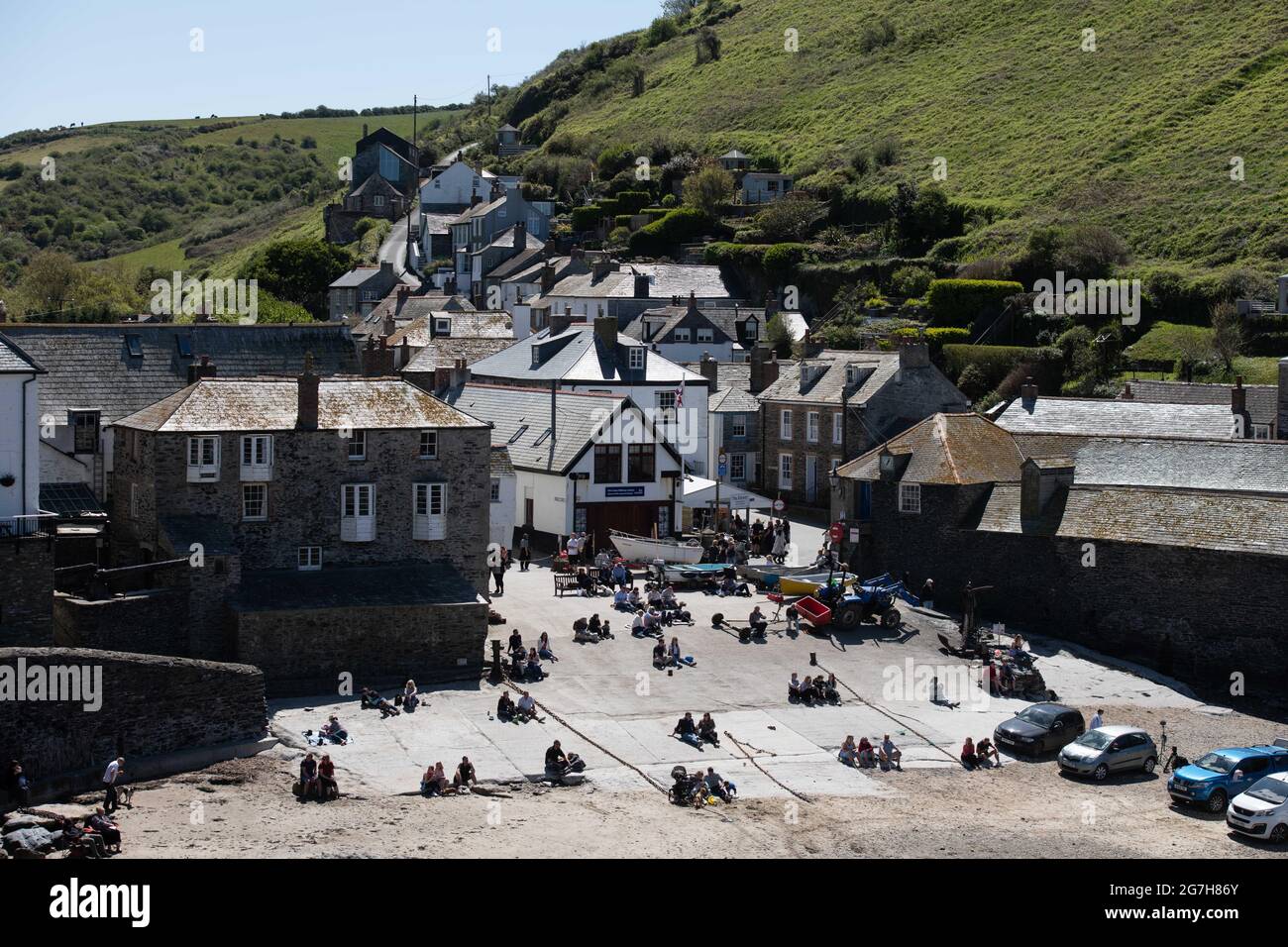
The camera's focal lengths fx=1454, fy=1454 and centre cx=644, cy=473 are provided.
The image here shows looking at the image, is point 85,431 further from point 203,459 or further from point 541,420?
point 541,420

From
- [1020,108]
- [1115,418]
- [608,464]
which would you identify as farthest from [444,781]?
[1020,108]

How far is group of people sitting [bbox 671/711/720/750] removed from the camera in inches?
1203

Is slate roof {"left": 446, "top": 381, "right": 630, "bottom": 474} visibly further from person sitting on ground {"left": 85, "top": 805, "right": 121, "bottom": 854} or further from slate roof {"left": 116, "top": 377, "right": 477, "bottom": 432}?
person sitting on ground {"left": 85, "top": 805, "right": 121, "bottom": 854}

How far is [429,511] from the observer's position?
37.9 meters

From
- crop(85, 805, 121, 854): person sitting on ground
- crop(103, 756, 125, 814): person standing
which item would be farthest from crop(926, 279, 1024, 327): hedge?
crop(85, 805, 121, 854): person sitting on ground

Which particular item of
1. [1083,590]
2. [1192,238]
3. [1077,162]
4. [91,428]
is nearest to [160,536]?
[91,428]

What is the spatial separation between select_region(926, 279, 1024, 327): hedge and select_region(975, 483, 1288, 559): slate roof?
34870 mm

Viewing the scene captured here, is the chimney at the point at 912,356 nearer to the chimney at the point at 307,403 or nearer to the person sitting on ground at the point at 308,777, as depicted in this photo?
the chimney at the point at 307,403

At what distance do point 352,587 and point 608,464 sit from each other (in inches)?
586

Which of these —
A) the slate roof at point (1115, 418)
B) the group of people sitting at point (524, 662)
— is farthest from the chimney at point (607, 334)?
the group of people sitting at point (524, 662)

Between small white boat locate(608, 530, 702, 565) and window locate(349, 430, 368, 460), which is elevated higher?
window locate(349, 430, 368, 460)

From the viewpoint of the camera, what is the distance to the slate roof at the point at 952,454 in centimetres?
4388

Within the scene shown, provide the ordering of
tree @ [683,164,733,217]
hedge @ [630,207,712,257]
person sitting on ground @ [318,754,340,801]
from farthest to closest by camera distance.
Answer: tree @ [683,164,733,217] → hedge @ [630,207,712,257] → person sitting on ground @ [318,754,340,801]
